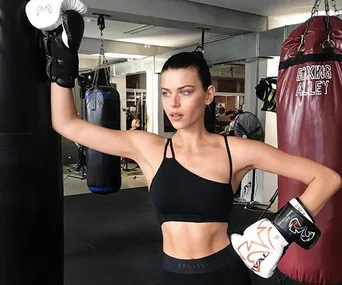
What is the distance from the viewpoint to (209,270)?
1.15 meters

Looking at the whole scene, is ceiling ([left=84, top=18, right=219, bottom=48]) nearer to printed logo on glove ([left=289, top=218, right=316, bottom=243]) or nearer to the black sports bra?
the black sports bra

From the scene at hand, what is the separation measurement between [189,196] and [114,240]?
2.98 m

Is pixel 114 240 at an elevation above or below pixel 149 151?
below

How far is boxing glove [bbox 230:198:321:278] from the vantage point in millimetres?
979

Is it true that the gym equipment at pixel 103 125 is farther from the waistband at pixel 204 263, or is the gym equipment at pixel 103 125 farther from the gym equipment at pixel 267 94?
the waistband at pixel 204 263

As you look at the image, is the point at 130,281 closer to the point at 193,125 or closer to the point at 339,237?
the point at 339,237

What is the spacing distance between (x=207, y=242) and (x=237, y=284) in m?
0.16

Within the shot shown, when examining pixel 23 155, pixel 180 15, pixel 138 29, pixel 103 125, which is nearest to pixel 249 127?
pixel 180 15

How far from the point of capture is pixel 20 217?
1184 millimetres

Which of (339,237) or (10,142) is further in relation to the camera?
(339,237)

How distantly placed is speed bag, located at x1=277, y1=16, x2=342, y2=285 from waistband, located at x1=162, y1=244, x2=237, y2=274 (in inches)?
26.4

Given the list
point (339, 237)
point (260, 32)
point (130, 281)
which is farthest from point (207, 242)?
point (260, 32)

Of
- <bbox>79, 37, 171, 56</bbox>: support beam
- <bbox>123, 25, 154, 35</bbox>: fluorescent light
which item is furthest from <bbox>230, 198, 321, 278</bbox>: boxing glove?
<bbox>79, 37, 171, 56</bbox>: support beam

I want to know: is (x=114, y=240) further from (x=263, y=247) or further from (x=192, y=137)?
(x=263, y=247)
